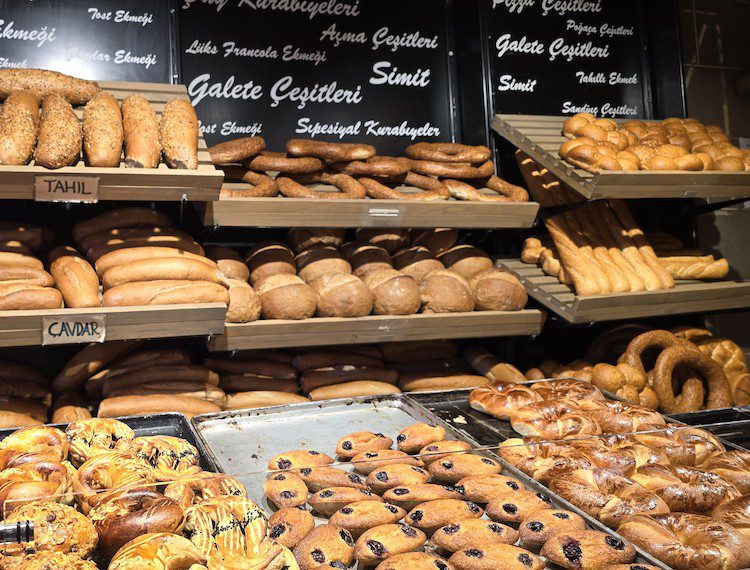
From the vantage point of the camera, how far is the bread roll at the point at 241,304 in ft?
9.33

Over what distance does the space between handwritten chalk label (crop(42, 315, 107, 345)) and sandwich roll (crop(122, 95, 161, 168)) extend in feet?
1.91

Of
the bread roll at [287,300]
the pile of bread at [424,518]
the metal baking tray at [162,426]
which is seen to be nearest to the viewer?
the pile of bread at [424,518]

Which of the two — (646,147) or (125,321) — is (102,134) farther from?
(646,147)

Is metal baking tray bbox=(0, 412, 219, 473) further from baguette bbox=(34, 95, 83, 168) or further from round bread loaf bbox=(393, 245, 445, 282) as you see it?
round bread loaf bbox=(393, 245, 445, 282)

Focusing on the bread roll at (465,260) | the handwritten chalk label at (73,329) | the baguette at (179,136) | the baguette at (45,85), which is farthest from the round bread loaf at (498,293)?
the baguette at (45,85)

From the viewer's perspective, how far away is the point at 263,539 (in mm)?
1333

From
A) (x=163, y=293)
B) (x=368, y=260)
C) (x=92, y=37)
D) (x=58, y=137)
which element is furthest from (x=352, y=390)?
(x=92, y=37)

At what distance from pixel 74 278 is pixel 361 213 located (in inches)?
47.2

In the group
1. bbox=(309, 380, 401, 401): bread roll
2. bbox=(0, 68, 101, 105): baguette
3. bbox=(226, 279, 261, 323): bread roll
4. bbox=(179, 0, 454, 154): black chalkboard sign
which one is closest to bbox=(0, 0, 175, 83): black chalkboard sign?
bbox=(179, 0, 454, 154): black chalkboard sign

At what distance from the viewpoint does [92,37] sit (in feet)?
10.9

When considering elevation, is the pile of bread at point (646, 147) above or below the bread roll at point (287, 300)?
above

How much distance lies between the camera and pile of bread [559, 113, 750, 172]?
3330 mm

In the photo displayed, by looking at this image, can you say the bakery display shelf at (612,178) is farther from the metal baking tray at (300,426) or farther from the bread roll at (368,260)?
the metal baking tray at (300,426)

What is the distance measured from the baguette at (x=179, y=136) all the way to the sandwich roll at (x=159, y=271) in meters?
0.38
